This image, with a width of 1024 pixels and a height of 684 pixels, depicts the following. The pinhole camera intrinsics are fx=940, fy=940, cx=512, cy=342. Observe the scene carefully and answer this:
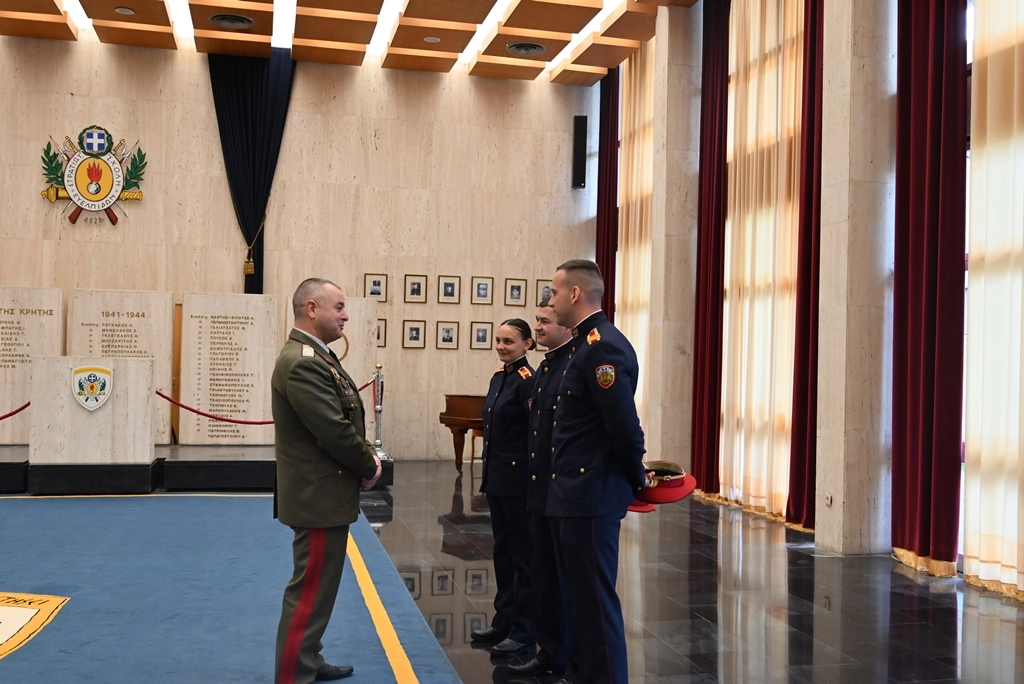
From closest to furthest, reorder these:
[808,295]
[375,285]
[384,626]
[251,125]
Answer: [384,626]
[808,295]
[251,125]
[375,285]

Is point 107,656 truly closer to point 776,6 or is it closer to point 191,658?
point 191,658

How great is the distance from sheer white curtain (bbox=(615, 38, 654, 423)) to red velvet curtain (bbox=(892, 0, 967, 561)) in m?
4.88

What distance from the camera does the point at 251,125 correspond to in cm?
1329

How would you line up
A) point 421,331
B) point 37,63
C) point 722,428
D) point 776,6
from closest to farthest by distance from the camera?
point 776,6
point 722,428
point 37,63
point 421,331

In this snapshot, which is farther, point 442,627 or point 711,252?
point 711,252

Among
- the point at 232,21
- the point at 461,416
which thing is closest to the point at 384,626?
the point at 461,416

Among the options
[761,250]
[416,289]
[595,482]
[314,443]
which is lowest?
[595,482]

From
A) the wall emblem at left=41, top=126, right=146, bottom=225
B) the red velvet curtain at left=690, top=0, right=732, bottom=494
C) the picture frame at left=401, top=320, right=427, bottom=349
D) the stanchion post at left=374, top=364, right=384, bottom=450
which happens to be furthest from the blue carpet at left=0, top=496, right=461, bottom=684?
the wall emblem at left=41, top=126, right=146, bottom=225

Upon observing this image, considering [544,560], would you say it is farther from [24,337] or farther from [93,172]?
[93,172]

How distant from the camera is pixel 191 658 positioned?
454cm

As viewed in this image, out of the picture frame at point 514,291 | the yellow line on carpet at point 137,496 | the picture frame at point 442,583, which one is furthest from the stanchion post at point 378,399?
the picture frame at point 442,583

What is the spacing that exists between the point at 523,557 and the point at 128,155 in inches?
414

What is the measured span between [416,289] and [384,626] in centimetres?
906

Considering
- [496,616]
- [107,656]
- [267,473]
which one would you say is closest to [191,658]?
[107,656]
